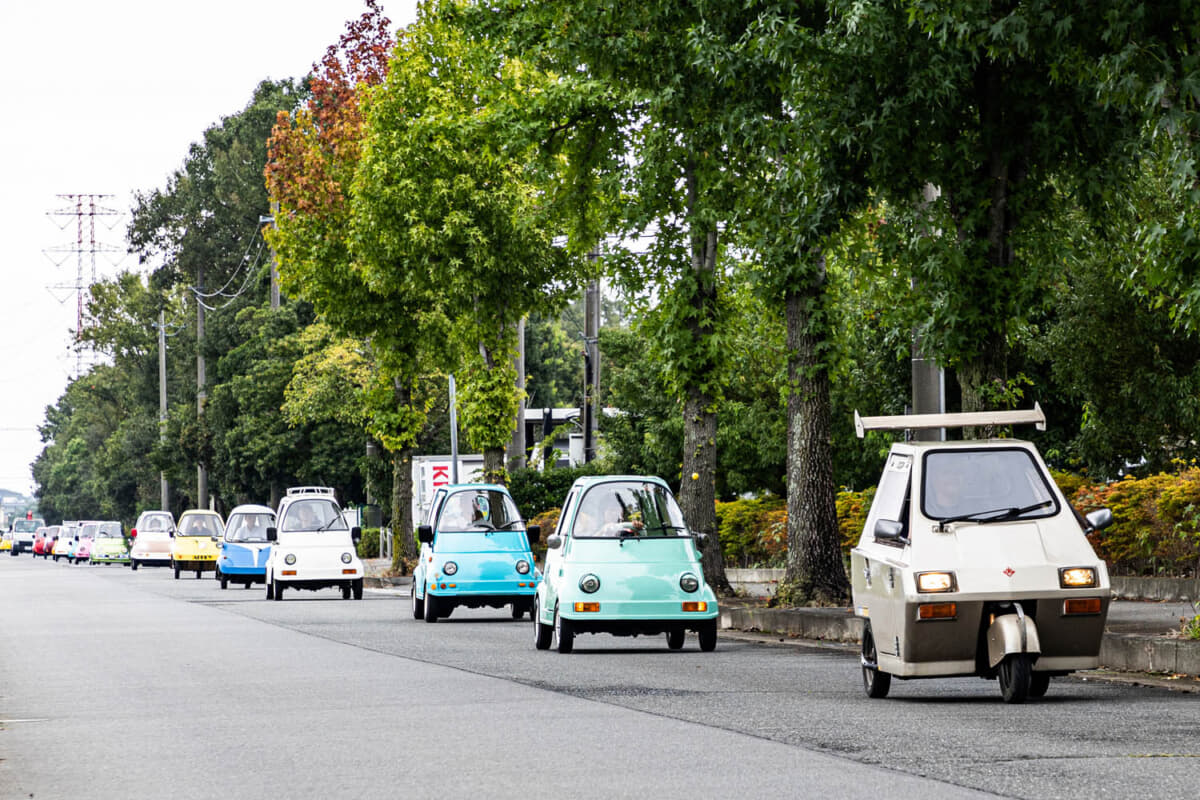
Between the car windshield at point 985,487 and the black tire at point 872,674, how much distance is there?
3.98 feet

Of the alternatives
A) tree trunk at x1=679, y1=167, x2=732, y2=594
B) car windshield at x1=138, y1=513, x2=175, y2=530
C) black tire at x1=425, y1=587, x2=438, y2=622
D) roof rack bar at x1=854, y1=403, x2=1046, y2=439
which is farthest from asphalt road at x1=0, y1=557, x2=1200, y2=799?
car windshield at x1=138, y1=513, x2=175, y2=530

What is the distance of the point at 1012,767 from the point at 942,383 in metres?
9.57

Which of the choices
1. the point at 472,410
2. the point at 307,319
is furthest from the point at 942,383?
the point at 307,319

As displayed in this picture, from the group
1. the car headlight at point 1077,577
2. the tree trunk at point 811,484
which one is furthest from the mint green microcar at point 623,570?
the car headlight at point 1077,577

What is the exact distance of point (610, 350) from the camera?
46.6m

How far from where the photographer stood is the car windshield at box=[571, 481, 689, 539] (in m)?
19.4

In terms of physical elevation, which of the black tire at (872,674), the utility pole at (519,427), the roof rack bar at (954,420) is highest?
the utility pole at (519,427)

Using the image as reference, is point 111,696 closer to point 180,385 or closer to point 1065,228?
point 1065,228

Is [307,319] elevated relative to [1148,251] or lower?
elevated

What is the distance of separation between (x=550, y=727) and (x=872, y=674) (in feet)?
10.2

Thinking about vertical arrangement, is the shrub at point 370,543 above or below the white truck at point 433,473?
below

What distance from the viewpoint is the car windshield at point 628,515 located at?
19375mm

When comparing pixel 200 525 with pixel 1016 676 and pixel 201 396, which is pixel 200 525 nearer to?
pixel 201 396

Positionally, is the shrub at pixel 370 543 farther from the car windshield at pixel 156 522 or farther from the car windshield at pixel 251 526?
the car windshield at pixel 251 526
